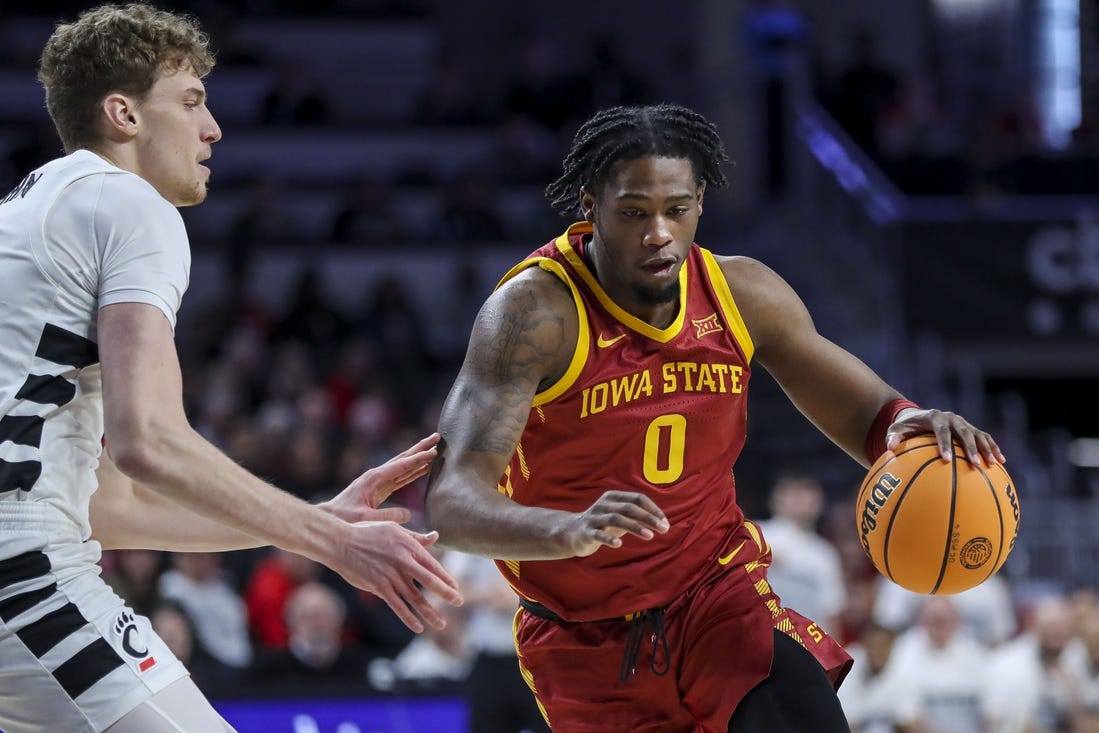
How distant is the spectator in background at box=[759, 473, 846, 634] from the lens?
27.8 ft

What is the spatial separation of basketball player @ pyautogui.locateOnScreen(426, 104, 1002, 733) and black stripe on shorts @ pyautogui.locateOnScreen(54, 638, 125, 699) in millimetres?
1065

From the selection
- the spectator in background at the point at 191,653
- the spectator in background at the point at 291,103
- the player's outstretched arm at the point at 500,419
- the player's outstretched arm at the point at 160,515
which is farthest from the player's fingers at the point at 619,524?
the spectator in background at the point at 291,103

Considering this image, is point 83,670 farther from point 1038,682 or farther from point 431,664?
point 1038,682

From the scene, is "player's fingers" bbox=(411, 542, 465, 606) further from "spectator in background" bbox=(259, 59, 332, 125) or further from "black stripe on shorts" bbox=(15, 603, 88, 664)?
"spectator in background" bbox=(259, 59, 332, 125)

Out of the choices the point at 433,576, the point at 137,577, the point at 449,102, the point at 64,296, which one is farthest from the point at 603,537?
the point at 449,102

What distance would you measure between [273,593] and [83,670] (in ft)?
19.0

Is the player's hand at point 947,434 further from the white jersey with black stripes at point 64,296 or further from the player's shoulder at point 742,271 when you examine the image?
the white jersey with black stripes at point 64,296

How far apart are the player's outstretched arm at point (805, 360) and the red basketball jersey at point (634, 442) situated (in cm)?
11

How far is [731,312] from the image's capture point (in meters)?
4.28

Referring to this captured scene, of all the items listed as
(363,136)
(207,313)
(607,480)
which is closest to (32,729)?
(607,480)

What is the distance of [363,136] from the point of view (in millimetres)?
15125

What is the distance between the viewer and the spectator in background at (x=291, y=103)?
49.1 feet

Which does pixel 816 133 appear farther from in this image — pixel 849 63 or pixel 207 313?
pixel 207 313

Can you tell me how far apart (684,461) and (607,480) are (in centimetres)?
22
